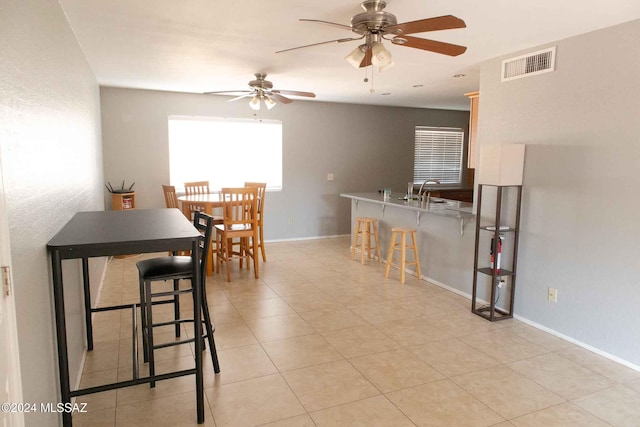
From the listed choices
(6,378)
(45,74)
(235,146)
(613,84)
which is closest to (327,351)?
(6,378)

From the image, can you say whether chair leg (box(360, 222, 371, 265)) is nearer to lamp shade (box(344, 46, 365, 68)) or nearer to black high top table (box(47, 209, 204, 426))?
lamp shade (box(344, 46, 365, 68))

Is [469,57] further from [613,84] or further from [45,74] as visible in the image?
[45,74]

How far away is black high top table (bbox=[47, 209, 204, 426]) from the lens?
1.82 meters

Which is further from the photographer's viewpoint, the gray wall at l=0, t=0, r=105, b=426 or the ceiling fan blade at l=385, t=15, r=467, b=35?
the ceiling fan blade at l=385, t=15, r=467, b=35

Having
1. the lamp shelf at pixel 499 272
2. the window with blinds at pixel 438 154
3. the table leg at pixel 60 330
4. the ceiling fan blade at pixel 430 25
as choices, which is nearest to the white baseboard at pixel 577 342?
the lamp shelf at pixel 499 272

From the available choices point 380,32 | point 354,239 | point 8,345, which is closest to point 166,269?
point 8,345

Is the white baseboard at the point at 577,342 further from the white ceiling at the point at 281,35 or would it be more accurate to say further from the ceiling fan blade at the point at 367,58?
the ceiling fan blade at the point at 367,58

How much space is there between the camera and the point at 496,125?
12.2ft

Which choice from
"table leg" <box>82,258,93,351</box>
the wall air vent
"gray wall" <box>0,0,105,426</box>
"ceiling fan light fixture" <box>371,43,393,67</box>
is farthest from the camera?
the wall air vent

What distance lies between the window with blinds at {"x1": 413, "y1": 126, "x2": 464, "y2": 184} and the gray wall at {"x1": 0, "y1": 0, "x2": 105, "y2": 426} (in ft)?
20.0

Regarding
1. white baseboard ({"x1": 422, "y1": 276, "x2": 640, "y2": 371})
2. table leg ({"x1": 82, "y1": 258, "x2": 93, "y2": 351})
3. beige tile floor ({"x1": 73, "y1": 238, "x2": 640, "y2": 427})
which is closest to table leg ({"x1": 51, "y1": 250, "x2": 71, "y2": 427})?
Result: beige tile floor ({"x1": 73, "y1": 238, "x2": 640, "y2": 427})

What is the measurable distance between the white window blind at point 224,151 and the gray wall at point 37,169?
3.37 meters

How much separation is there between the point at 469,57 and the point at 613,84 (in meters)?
1.26

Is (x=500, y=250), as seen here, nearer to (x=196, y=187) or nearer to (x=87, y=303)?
(x=87, y=303)
